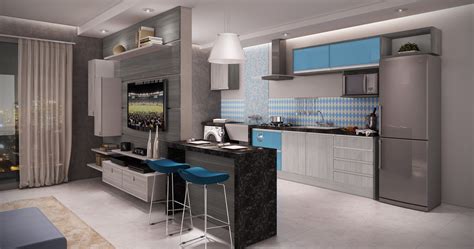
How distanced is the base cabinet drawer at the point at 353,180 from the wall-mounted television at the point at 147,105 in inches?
116

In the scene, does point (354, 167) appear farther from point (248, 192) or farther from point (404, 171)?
point (248, 192)

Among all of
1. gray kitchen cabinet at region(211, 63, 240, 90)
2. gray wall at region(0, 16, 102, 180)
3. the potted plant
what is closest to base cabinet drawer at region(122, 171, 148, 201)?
gray wall at region(0, 16, 102, 180)

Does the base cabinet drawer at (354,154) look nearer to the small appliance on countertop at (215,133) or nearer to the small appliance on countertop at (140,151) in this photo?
the small appliance on countertop at (215,133)

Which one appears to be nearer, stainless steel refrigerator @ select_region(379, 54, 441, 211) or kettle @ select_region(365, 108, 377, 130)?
stainless steel refrigerator @ select_region(379, 54, 441, 211)

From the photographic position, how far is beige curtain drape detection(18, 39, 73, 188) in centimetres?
602

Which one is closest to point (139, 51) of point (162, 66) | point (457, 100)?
point (162, 66)

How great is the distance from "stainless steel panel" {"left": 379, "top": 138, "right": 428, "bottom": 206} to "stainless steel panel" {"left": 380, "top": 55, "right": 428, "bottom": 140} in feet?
0.46

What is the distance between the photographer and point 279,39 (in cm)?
696

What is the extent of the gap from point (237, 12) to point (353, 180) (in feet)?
10.6

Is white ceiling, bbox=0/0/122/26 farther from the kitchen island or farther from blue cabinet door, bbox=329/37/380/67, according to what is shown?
blue cabinet door, bbox=329/37/380/67

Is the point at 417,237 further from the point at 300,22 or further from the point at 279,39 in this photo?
the point at 279,39

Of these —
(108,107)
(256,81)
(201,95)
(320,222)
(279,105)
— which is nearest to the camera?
(320,222)

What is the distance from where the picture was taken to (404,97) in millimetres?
4863

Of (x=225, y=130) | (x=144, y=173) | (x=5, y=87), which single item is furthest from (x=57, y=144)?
(x=225, y=130)
